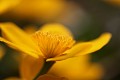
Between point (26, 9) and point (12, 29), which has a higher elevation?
point (12, 29)

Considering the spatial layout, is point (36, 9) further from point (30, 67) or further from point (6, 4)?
point (30, 67)

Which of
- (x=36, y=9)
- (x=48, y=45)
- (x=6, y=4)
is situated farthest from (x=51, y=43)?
(x=36, y=9)

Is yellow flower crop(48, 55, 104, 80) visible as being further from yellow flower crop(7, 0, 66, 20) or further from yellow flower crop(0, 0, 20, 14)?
yellow flower crop(7, 0, 66, 20)

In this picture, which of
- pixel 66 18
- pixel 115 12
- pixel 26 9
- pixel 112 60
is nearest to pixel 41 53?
pixel 112 60

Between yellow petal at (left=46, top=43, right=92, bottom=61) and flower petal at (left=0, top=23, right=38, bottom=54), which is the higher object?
yellow petal at (left=46, top=43, right=92, bottom=61)

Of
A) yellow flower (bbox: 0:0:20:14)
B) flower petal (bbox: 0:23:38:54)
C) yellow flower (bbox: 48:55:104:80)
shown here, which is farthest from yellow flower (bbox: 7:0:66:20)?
flower petal (bbox: 0:23:38:54)

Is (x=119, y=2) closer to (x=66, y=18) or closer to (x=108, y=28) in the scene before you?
(x=108, y=28)
